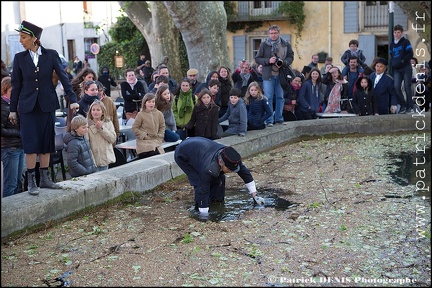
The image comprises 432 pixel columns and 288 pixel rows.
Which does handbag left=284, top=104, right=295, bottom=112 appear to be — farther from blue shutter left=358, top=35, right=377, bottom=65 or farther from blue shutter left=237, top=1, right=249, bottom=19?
blue shutter left=237, top=1, right=249, bottom=19

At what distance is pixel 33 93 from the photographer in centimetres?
721

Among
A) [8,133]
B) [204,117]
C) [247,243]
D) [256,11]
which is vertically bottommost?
[247,243]

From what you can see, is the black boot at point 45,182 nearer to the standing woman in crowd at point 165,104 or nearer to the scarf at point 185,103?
the standing woman in crowd at point 165,104

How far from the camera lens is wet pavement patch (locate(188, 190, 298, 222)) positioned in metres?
7.58

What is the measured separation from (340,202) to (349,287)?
2816 millimetres

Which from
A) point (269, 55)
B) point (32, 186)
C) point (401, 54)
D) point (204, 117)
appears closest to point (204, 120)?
point (204, 117)

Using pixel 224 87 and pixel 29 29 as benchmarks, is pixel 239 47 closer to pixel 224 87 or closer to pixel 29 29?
pixel 224 87

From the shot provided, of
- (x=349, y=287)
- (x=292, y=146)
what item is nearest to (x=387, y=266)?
(x=349, y=287)

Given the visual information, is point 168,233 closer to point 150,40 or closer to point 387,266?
point 387,266

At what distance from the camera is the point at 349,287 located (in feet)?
17.3

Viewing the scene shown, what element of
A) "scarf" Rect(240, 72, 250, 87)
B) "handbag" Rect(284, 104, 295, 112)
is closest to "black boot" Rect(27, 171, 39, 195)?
"scarf" Rect(240, 72, 250, 87)

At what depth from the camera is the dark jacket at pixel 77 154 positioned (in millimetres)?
8500

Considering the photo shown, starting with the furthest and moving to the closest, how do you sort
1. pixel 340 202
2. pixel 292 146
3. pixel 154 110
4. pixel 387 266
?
1. pixel 292 146
2. pixel 154 110
3. pixel 340 202
4. pixel 387 266

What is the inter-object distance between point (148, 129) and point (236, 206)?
2.57 meters
